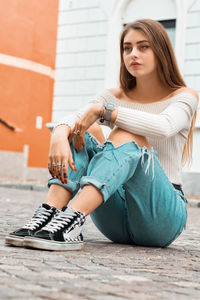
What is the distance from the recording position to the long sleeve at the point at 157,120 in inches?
102

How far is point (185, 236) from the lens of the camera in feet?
13.4

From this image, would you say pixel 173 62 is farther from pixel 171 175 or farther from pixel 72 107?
pixel 72 107

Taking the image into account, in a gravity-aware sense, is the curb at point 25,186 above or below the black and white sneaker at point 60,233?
below

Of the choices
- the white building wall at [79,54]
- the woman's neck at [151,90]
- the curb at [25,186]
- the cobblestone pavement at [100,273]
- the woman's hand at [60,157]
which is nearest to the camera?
the cobblestone pavement at [100,273]

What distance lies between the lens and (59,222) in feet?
7.98

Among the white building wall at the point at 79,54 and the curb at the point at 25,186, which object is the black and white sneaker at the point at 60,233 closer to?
the curb at the point at 25,186

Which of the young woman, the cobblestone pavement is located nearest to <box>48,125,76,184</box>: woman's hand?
the young woman

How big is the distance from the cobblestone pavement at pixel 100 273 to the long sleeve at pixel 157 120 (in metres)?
0.59

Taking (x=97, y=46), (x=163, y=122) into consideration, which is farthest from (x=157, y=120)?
(x=97, y=46)

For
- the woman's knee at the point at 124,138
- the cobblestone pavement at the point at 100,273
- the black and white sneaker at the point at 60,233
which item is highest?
the woman's knee at the point at 124,138

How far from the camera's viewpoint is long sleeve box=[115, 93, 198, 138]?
2.59 meters

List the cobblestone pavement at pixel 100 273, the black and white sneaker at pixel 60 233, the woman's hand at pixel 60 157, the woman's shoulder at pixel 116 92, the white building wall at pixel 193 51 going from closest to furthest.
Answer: the cobblestone pavement at pixel 100 273
the black and white sneaker at pixel 60 233
the woman's hand at pixel 60 157
the woman's shoulder at pixel 116 92
the white building wall at pixel 193 51

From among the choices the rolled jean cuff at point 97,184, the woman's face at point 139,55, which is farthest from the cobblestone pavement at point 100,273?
the woman's face at point 139,55

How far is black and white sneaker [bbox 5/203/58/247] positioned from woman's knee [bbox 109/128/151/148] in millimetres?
421
